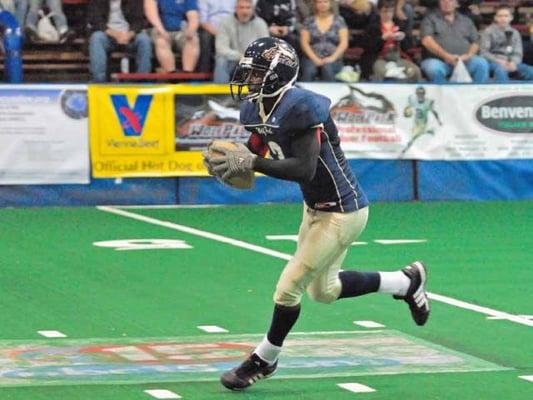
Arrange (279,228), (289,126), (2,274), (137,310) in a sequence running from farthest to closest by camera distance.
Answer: (279,228), (2,274), (137,310), (289,126)

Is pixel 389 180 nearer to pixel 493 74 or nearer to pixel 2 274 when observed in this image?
pixel 493 74

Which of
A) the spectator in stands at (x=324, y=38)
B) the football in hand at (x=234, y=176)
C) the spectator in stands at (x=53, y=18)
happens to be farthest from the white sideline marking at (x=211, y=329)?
the spectator in stands at (x=53, y=18)

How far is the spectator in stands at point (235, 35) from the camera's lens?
65.0 ft

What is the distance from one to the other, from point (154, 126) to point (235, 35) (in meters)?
1.79

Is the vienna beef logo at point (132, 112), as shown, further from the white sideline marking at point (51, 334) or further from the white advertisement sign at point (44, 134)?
the white sideline marking at point (51, 334)

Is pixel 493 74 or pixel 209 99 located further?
pixel 493 74

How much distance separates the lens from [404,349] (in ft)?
33.4

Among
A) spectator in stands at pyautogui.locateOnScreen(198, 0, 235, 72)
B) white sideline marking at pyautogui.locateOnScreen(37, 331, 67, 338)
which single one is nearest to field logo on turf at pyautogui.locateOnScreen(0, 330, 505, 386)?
white sideline marking at pyautogui.locateOnScreen(37, 331, 67, 338)

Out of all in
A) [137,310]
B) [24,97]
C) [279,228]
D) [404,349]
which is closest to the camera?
[404,349]

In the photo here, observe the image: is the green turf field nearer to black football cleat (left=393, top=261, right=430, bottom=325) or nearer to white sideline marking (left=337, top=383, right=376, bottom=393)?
white sideline marking (left=337, top=383, right=376, bottom=393)

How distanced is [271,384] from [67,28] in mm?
12812

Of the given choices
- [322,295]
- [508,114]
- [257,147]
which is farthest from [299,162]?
[508,114]

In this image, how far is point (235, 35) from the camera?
20047 mm

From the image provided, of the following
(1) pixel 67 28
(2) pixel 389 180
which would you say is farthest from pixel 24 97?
(2) pixel 389 180
